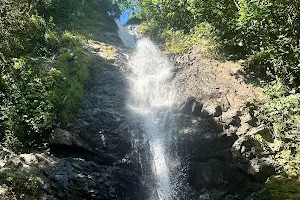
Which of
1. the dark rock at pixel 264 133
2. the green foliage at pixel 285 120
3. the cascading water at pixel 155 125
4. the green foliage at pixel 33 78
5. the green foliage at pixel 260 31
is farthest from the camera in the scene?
the green foliage at pixel 260 31

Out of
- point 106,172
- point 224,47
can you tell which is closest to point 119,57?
point 224,47

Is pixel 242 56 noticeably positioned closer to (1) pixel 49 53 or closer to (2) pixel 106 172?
(2) pixel 106 172

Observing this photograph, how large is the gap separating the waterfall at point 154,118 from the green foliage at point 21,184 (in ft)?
12.2

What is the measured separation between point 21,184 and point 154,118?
627 centimetres

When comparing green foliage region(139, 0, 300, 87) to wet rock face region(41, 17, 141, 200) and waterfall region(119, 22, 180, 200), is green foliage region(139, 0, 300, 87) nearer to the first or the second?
waterfall region(119, 22, 180, 200)

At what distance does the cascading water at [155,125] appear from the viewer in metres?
10.0

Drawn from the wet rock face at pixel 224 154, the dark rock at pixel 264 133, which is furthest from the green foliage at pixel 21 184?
the dark rock at pixel 264 133

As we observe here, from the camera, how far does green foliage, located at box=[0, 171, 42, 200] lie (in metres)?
7.08

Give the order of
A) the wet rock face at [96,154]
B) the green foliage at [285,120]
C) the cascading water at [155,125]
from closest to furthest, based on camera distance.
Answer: the wet rock face at [96,154] < the green foliage at [285,120] < the cascading water at [155,125]

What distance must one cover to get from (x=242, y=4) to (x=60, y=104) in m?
8.17

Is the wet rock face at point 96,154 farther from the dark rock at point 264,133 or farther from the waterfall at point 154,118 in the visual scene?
the dark rock at point 264,133

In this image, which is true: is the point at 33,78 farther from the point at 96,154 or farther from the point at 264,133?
the point at 264,133

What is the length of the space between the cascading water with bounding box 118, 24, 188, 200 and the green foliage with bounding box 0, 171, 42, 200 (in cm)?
370

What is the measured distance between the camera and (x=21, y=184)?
7.26 m
